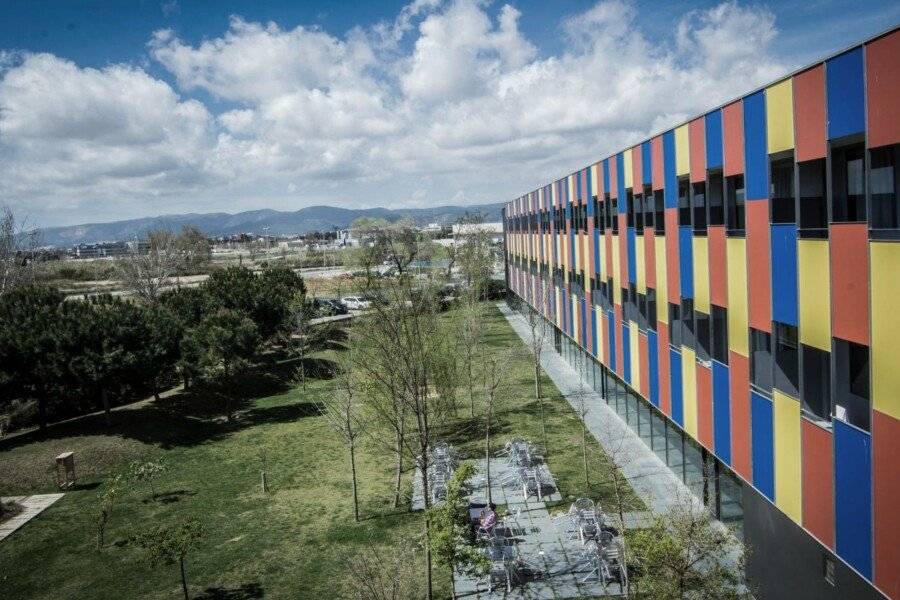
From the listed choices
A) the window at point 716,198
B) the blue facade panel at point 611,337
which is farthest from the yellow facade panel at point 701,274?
the blue facade panel at point 611,337

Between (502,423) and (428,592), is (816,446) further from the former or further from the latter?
(502,423)

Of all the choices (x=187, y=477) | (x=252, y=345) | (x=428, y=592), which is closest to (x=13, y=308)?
(x=252, y=345)

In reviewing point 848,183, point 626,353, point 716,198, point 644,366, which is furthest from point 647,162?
point 848,183

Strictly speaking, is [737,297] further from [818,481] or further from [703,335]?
[818,481]

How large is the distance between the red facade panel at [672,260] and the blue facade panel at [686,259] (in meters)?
0.30

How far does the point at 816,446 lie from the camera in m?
12.0

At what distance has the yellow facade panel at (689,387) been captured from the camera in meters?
18.6

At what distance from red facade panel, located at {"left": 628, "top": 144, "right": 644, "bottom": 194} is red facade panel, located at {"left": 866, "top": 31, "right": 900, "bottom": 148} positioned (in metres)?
12.5

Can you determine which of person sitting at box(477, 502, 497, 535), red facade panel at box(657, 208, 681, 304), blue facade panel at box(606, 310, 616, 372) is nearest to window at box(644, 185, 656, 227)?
red facade panel at box(657, 208, 681, 304)

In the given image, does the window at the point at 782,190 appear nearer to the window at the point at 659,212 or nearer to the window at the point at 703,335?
the window at the point at 703,335

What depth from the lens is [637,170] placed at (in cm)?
2323

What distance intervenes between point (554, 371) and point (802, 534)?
88.9 ft

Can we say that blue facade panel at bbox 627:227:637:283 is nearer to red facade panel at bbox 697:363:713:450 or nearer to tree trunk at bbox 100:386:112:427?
red facade panel at bbox 697:363:713:450

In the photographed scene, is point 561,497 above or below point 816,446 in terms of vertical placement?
below
